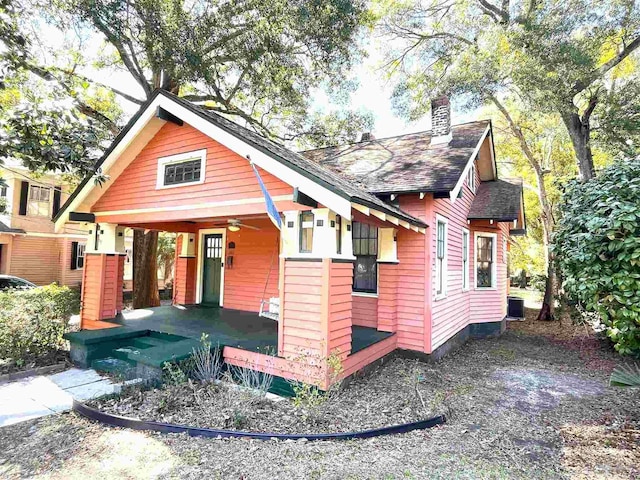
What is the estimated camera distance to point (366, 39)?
1274 cm

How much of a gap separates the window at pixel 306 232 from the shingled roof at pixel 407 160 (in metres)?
2.17

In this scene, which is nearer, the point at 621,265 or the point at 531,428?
the point at 531,428

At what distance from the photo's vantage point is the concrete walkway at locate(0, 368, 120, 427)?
458 cm

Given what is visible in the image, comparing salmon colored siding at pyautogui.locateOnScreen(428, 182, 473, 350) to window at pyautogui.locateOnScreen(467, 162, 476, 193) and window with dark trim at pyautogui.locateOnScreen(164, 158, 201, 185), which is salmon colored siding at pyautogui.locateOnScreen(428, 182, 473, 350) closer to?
window at pyautogui.locateOnScreen(467, 162, 476, 193)

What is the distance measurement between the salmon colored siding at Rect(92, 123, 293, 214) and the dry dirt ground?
3.45 meters

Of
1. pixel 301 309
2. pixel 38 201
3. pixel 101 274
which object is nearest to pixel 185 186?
pixel 101 274

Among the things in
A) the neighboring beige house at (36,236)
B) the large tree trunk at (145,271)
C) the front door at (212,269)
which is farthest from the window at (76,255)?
the front door at (212,269)

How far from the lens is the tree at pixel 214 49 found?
956cm

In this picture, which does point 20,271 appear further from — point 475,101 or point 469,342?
point 475,101

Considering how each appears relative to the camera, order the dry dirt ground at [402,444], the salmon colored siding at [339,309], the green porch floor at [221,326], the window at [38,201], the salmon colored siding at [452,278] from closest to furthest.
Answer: the dry dirt ground at [402,444]
the salmon colored siding at [339,309]
the green porch floor at [221,326]
the salmon colored siding at [452,278]
the window at [38,201]

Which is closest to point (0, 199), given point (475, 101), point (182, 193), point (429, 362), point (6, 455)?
point (182, 193)

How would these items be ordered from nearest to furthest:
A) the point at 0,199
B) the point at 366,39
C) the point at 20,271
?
1. the point at 366,39
2. the point at 0,199
3. the point at 20,271

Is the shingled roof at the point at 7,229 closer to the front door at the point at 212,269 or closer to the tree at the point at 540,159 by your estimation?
the front door at the point at 212,269

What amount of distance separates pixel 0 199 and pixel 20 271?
3599mm
